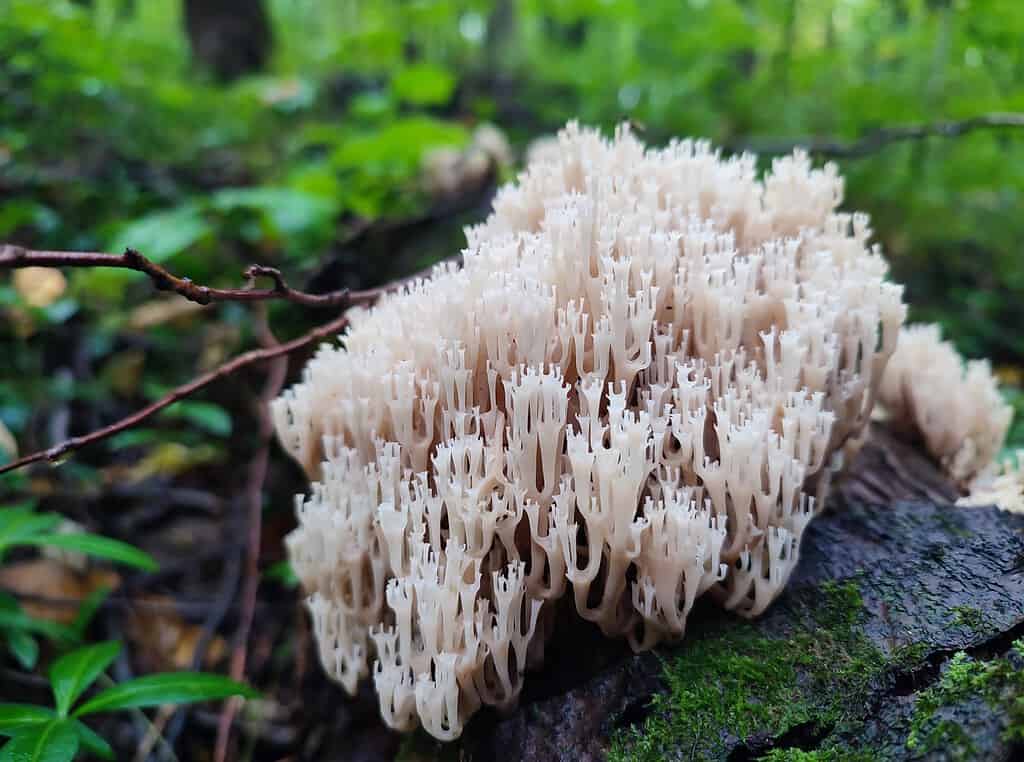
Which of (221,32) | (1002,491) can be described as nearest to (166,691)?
(1002,491)

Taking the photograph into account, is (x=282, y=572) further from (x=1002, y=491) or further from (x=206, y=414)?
(x=1002, y=491)

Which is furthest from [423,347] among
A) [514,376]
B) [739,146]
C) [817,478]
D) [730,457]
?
Result: [739,146]

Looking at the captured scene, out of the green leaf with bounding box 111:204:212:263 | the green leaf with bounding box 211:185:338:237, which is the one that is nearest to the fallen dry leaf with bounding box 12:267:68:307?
the green leaf with bounding box 111:204:212:263

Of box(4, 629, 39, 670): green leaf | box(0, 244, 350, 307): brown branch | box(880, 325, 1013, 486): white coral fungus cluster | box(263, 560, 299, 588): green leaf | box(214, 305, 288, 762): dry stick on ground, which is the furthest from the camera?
box(263, 560, 299, 588): green leaf

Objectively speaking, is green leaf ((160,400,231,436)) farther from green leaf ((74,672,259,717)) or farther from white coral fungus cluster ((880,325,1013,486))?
white coral fungus cluster ((880,325,1013,486))

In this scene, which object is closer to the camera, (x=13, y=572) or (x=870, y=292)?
(x=870, y=292)

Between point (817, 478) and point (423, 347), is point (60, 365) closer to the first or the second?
point (423, 347)

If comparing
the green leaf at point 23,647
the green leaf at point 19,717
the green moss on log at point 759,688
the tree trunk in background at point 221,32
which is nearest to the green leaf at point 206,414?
the green leaf at point 23,647
